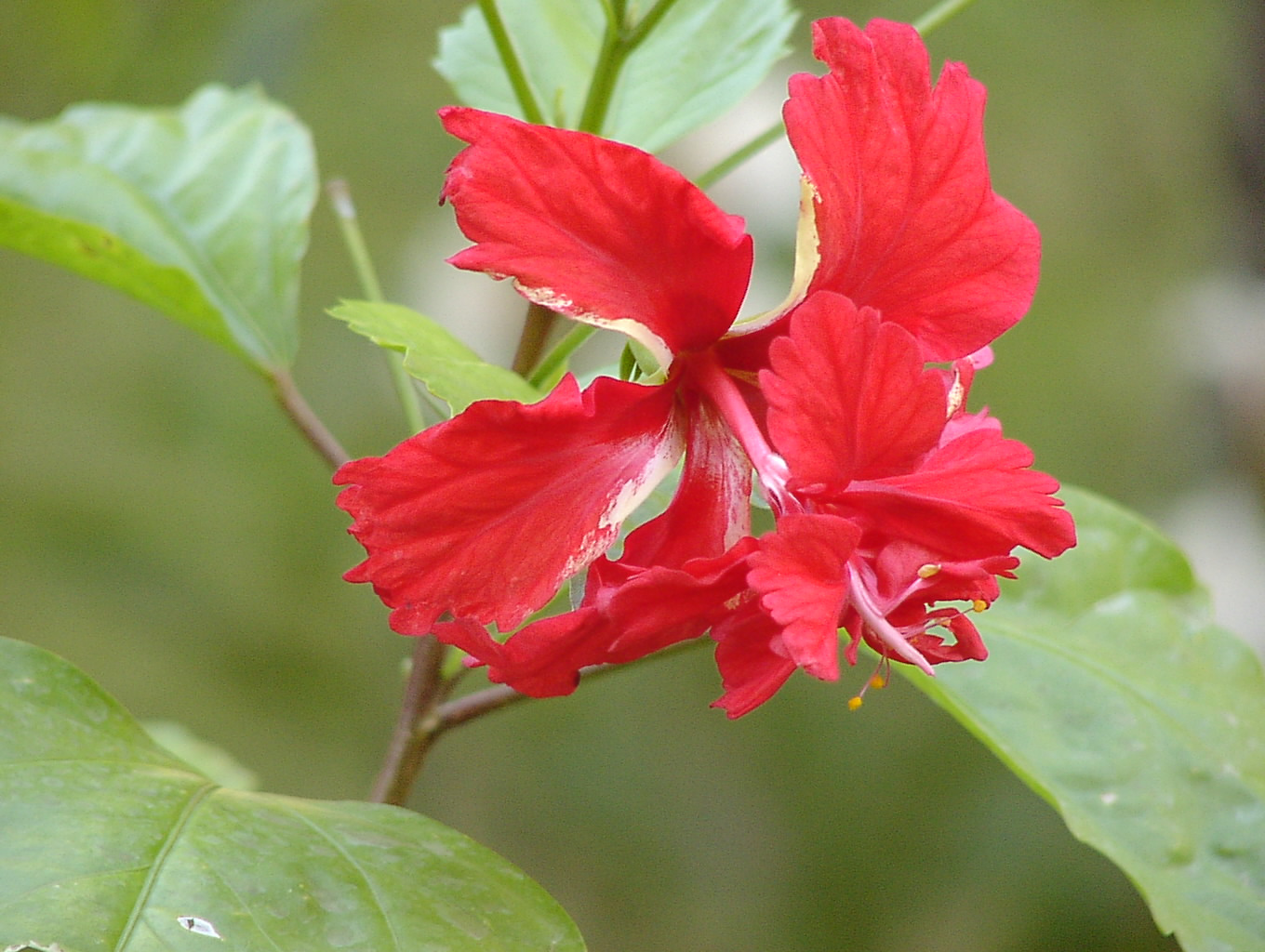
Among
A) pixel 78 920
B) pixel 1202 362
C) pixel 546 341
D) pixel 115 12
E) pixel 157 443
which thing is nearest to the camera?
pixel 78 920

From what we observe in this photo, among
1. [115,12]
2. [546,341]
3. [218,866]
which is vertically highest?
[115,12]

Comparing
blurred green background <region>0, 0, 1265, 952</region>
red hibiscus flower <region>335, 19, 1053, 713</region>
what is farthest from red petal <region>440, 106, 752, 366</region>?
blurred green background <region>0, 0, 1265, 952</region>

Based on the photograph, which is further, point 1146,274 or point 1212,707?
point 1146,274

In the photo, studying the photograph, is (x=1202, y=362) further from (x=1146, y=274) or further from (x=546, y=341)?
(x=546, y=341)

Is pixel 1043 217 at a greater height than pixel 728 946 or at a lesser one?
greater

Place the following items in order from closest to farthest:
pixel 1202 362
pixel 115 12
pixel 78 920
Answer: pixel 78 920 → pixel 115 12 → pixel 1202 362

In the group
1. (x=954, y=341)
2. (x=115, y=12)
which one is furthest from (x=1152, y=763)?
(x=115, y=12)

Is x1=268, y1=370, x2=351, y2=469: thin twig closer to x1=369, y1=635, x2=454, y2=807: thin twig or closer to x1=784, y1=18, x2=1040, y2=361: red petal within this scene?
x1=369, y1=635, x2=454, y2=807: thin twig

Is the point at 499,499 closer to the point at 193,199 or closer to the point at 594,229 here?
the point at 594,229
